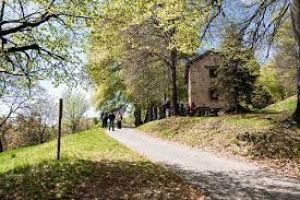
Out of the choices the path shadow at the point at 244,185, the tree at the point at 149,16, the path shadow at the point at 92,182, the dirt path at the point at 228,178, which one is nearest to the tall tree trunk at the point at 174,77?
the tree at the point at 149,16

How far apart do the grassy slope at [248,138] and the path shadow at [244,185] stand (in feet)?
5.41

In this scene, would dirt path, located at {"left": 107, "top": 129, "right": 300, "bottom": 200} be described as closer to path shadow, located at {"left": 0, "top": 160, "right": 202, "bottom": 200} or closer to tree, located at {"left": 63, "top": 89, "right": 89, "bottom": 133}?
path shadow, located at {"left": 0, "top": 160, "right": 202, "bottom": 200}

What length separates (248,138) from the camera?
1631 cm

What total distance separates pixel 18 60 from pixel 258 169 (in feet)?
32.7

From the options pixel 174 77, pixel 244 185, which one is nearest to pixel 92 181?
pixel 244 185

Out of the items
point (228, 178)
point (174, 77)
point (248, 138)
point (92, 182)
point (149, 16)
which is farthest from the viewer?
point (174, 77)

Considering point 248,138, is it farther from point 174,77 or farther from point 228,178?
point 174,77

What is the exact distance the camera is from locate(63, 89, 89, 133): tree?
76863mm

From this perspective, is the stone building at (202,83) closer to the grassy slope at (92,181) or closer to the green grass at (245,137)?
the green grass at (245,137)

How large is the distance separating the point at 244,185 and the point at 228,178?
34.8 inches

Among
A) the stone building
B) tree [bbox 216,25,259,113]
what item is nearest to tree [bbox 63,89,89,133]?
the stone building

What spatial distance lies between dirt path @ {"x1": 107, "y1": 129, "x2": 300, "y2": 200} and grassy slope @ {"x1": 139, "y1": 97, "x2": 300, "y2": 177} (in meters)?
1.18

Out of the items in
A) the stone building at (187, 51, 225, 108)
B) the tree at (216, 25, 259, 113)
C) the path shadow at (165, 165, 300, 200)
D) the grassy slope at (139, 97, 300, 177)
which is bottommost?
the path shadow at (165, 165, 300, 200)

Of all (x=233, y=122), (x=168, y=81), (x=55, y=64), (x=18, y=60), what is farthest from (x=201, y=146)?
(x=168, y=81)
